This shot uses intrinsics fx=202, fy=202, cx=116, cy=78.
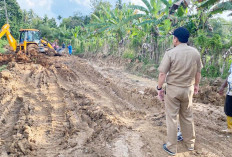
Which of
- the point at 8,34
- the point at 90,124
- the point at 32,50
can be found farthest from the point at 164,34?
the point at 8,34

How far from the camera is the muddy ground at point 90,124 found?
3348mm

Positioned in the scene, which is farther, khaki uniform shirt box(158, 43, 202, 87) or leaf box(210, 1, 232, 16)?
leaf box(210, 1, 232, 16)

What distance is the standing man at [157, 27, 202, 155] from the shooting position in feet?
10.1

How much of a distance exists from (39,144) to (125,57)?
12057 millimetres

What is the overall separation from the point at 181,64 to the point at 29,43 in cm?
1521

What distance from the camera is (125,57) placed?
15.1 metres

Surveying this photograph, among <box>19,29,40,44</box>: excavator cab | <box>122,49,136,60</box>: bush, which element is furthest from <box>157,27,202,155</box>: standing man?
<box>19,29,40,44</box>: excavator cab

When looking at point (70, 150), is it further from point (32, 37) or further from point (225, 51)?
point (32, 37)

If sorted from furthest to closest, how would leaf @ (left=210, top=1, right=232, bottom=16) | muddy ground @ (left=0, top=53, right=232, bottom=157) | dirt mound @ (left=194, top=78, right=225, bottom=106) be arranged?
leaf @ (left=210, top=1, right=232, bottom=16)
dirt mound @ (left=194, top=78, right=225, bottom=106)
muddy ground @ (left=0, top=53, right=232, bottom=157)

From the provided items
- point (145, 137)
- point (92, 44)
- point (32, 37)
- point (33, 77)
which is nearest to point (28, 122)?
point (145, 137)

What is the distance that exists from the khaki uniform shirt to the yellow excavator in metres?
13.0

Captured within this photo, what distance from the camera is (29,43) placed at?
52.1ft

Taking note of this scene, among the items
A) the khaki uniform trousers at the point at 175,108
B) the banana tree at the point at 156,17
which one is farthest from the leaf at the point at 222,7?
the khaki uniform trousers at the point at 175,108

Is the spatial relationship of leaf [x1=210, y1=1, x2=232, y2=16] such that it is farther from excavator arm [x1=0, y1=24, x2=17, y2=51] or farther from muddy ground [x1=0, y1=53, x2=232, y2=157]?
excavator arm [x1=0, y1=24, x2=17, y2=51]
